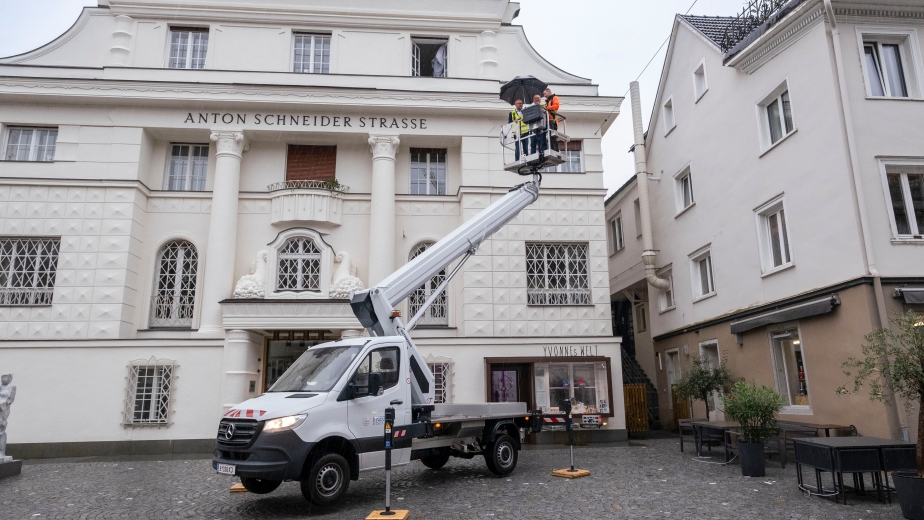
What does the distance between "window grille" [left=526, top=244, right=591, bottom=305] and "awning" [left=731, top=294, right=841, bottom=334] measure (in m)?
4.40

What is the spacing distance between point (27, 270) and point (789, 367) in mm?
20397

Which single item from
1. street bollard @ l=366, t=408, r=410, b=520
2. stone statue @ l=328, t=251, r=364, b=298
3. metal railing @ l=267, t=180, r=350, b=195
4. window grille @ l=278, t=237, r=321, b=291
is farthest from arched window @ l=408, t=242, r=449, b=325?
street bollard @ l=366, t=408, r=410, b=520

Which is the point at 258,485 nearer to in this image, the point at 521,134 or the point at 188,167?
the point at 521,134

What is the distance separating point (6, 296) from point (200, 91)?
7.91 m

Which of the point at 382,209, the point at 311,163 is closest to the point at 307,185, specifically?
the point at 311,163

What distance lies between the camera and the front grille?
27.3 ft

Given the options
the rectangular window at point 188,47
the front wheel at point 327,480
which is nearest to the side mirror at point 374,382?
the front wheel at point 327,480

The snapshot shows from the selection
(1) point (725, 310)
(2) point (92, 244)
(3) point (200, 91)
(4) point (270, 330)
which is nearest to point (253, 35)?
(3) point (200, 91)

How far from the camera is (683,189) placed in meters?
20.1

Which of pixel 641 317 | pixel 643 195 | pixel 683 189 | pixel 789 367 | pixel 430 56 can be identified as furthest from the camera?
pixel 641 317

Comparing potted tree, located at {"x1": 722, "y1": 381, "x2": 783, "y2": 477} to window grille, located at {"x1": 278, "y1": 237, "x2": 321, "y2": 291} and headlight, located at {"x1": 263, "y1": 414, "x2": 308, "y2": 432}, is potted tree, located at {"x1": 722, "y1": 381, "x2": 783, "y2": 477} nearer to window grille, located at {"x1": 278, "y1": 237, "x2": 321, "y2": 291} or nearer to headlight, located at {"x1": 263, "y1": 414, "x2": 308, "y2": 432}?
headlight, located at {"x1": 263, "y1": 414, "x2": 308, "y2": 432}

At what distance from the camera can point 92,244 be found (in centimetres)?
1722

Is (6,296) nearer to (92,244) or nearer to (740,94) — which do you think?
(92,244)

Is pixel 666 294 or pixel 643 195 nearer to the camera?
pixel 643 195
